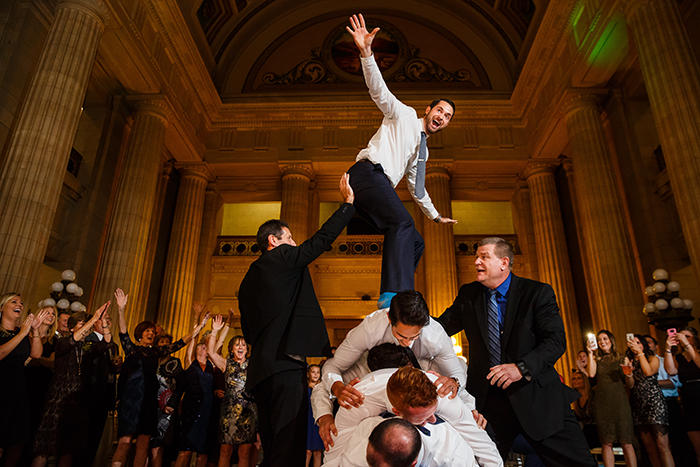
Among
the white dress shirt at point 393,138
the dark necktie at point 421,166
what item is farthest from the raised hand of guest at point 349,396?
the dark necktie at point 421,166

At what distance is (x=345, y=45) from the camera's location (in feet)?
53.9

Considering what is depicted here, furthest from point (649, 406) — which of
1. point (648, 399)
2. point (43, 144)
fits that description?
point (43, 144)

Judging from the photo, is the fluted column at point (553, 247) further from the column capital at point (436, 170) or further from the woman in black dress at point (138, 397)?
the woman in black dress at point (138, 397)

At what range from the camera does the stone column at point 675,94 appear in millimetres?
7145

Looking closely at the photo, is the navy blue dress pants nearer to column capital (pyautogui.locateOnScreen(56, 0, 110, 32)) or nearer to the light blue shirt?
the light blue shirt

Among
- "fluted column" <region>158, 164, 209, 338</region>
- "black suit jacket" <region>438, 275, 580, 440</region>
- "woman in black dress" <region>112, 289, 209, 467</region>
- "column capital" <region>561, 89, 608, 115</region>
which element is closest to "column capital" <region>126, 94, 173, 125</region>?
"fluted column" <region>158, 164, 209, 338</region>

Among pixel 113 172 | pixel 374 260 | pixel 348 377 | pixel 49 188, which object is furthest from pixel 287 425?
pixel 374 260

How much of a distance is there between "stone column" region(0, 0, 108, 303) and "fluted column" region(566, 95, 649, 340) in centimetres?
1056

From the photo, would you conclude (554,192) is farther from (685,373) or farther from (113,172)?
(113,172)

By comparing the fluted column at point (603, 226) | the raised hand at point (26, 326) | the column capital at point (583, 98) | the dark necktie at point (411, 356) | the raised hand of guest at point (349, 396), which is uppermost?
the column capital at point (583, 98)

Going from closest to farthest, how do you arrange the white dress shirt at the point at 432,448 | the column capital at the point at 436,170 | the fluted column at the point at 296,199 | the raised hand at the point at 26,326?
the white dress shirt at the point at 432,448 < the raised hand at the point at 26,326 < the fluted column at the point at 296,199 < the column capital at the point at 436,170

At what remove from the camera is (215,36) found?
1505cm

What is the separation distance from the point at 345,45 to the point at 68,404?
48.2 ft

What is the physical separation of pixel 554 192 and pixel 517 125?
2.56 meters
